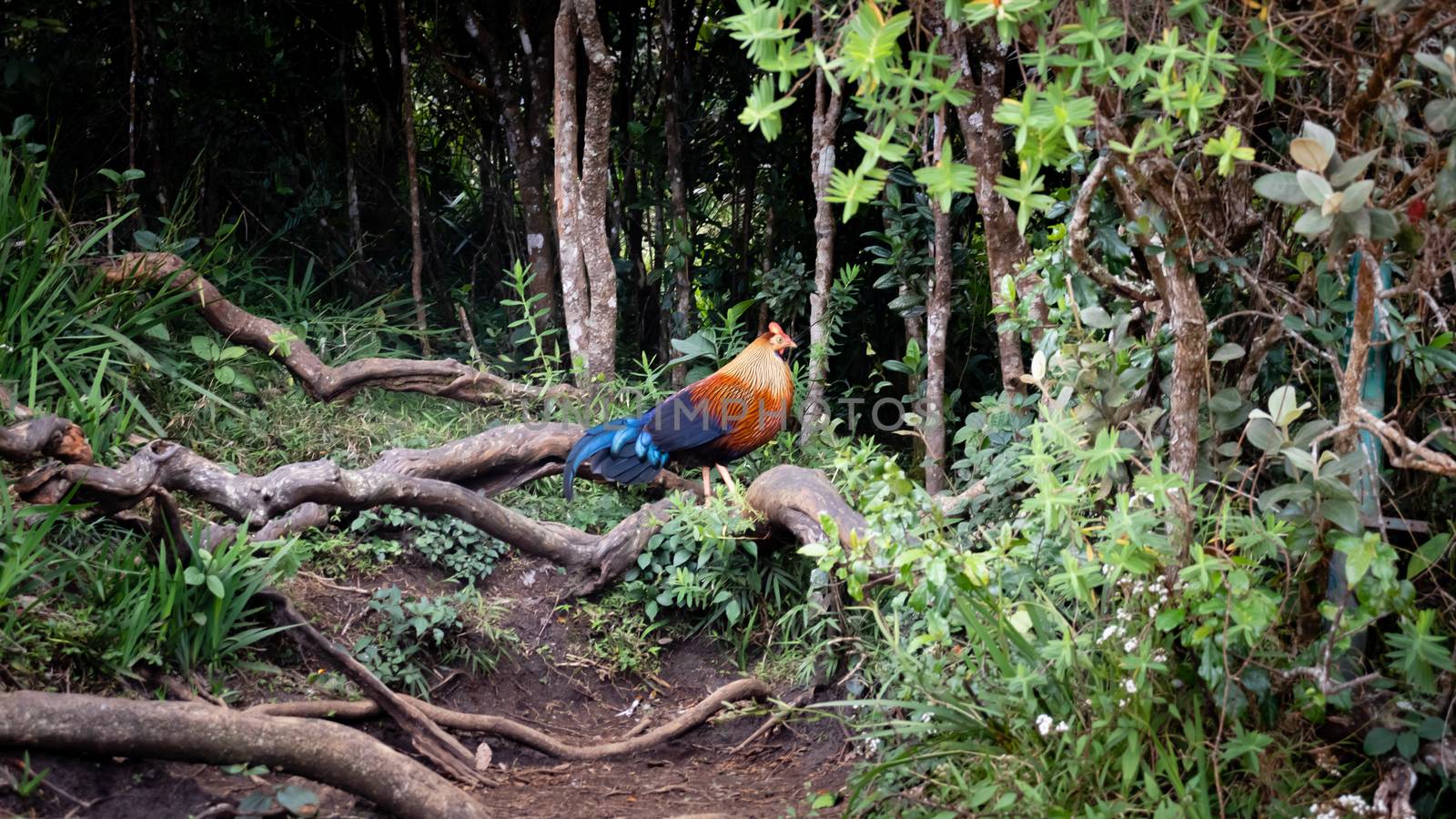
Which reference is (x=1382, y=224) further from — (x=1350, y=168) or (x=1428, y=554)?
(x=1428, y=554)

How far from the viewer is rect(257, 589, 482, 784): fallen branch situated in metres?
3.65

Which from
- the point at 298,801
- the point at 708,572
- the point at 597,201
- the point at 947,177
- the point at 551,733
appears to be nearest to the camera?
the point at 947,177

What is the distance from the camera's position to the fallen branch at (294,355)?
17.1 feet

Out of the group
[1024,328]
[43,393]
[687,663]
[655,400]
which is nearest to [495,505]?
[687,663]

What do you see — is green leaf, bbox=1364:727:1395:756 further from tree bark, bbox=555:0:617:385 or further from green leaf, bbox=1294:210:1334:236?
tree bark, bbox=555:0:617:385

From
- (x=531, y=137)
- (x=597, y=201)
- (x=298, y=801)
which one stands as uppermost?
(x=531, y=137)

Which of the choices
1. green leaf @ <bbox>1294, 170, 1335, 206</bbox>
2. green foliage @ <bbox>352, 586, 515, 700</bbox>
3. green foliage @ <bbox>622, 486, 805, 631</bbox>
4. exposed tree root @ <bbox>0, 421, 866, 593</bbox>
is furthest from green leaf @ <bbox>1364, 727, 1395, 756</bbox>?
green foliage @ <bbox>352, 586, 515, 700</bbox>

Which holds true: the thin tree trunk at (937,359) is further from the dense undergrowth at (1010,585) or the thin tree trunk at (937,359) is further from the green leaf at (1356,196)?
the green leaf at (1356,196)

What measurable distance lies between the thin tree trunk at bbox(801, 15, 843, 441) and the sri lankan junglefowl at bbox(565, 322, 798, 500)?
1.02ft

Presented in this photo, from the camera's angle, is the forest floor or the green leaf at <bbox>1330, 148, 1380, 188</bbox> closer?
the green leaf at <bbox>1330, 148, 1380, 188</bbox>

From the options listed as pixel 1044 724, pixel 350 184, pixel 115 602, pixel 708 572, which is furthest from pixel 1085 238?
pixel 350 184

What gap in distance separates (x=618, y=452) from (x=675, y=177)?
2.10m

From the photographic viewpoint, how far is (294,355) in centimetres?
536

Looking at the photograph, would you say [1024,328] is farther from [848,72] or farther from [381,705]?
[381,705]
